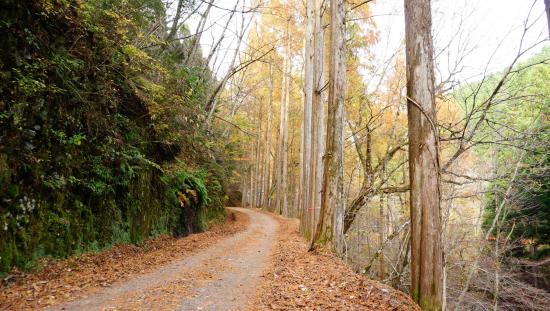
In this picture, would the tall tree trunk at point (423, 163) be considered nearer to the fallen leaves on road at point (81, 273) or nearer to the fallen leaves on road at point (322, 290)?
the fallen leaves on road at point (322, 290)

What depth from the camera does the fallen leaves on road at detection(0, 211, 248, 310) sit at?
4629 millimetres

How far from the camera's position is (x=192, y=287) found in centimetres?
573

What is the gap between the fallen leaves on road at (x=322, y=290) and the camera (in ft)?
15.2

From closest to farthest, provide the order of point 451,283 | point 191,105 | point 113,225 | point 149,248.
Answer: point 113,225 < point 149,248 < point 191,105 < point 451,283

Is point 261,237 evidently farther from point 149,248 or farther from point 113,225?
point 113,225

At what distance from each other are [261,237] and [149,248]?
5071mm

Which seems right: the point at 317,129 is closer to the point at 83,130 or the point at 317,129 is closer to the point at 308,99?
the point at 308,99

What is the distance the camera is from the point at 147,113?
973 centimetres

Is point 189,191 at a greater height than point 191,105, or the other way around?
point 191,105

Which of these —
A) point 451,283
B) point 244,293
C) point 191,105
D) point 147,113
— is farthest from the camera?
point 451,283

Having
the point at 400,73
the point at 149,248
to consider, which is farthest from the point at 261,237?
the point at 400,73

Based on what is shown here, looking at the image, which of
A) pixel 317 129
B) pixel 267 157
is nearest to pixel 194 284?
pixel 317 129

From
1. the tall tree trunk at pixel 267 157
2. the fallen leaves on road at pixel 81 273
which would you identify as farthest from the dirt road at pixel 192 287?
the tall tree trunk at pixel 267 157

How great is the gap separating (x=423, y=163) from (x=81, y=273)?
594cm
